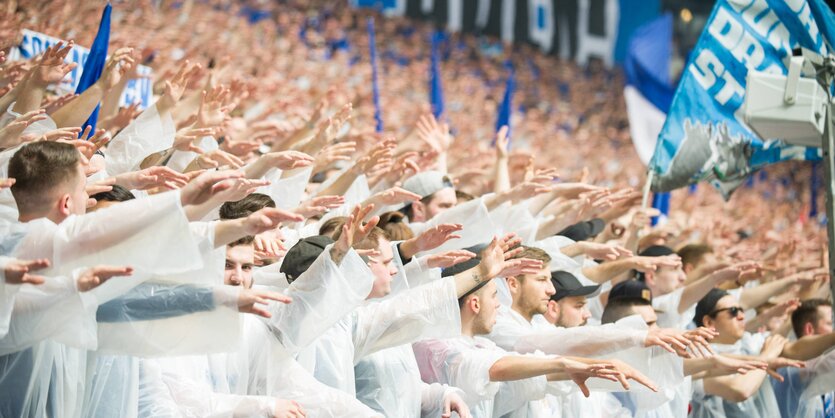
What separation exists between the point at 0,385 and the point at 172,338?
416 millimetres

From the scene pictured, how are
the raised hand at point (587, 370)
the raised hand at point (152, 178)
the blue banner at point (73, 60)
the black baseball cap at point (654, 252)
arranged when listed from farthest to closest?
the black baseball cap at point (654, 252) → the blue banner at point (73, 60) → the raised hand at point (587, 370) → the raised hand at point (152, 178)

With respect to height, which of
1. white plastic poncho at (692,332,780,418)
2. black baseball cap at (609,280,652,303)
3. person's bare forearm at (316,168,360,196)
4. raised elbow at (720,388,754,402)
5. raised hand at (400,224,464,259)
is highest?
raised hand at (400,224,464,259)

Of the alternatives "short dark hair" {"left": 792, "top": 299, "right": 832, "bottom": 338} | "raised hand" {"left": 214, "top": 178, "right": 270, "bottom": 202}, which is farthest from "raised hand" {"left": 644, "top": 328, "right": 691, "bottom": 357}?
"short dark hair" {"left": 792, "top": 299, "right": 832, "bottom": 338}

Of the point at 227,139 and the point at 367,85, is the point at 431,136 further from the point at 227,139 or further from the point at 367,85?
the point at 367,85

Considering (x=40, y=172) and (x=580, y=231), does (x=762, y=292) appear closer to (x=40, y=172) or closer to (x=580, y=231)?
(x=580, y=231)

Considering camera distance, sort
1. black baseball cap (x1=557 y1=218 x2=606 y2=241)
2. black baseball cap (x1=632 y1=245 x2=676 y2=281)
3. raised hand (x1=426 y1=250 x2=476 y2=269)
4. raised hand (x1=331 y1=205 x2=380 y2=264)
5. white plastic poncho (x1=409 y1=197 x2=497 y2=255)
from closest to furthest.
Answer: raised hand (x1=331 y1=205 x2=380 y2=264), raised hand (x1=426 y1=250 x2=476 y2=269), white plastic poncho (x1=409 y1=197 x2=497 y2=255), black baseball cap (x1=557 y1=218 x2=606 y2=241), black baseball cap (x1=632 y1=245 x2=676 y2=281)

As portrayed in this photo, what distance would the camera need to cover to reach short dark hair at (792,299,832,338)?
6.19 meters

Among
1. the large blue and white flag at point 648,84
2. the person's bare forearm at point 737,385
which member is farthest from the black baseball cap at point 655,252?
the large blue and white flag at point 648,84

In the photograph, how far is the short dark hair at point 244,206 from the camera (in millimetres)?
3945

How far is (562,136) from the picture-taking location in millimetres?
16328

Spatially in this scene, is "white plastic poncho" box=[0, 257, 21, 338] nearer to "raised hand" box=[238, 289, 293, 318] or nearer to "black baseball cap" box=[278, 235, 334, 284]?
"raised hand" box=[238, 289, 293, 318]

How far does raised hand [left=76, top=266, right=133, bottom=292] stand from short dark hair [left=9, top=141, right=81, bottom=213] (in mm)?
342

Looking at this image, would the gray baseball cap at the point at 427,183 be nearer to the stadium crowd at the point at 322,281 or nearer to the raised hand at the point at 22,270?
the stadium crowd at the point at 322,281

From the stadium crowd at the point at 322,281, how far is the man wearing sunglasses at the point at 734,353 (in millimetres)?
13
